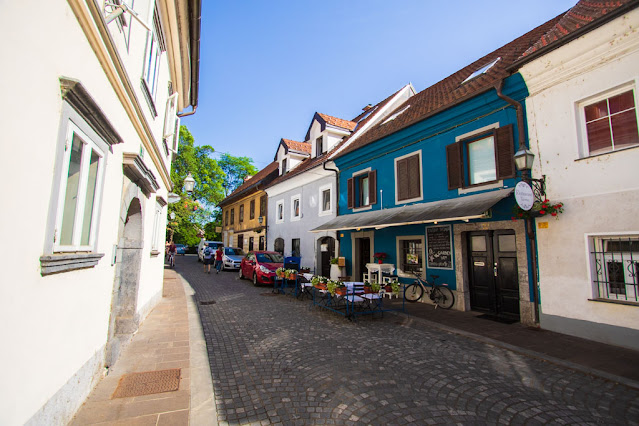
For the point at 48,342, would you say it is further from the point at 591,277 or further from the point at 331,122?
the point at 331,122

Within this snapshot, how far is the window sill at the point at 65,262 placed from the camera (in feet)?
7.75

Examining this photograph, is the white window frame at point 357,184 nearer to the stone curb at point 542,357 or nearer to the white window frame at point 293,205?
the white window frame at point 293,205

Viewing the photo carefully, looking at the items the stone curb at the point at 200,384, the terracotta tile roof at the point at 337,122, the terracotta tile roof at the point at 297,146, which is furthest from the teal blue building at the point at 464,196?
the terracotta tile roof at the point at 297,146

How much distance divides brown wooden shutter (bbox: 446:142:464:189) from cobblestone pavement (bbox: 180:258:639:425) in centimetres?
429

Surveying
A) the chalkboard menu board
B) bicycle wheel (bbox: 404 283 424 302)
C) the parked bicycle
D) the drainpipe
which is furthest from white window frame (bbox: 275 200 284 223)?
the drainpipe

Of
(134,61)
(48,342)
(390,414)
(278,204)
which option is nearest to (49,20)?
(48,342)

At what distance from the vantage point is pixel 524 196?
636 centimetres

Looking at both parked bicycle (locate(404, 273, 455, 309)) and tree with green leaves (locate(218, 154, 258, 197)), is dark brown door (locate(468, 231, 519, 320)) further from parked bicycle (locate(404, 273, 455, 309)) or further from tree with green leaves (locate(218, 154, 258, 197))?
tree with green leaves (locate(218, 154, 258, 197))

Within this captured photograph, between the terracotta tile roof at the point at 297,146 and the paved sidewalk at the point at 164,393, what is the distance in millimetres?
14967

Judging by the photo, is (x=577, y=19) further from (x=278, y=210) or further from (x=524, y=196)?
(x=278, y=210)

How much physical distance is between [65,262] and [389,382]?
151 inches

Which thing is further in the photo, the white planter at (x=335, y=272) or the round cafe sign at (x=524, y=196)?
the white planter at (x=335, y=272)

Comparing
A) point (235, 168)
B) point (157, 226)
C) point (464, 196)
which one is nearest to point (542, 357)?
point (464, 196)

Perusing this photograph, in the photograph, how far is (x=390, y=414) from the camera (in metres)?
3.27
